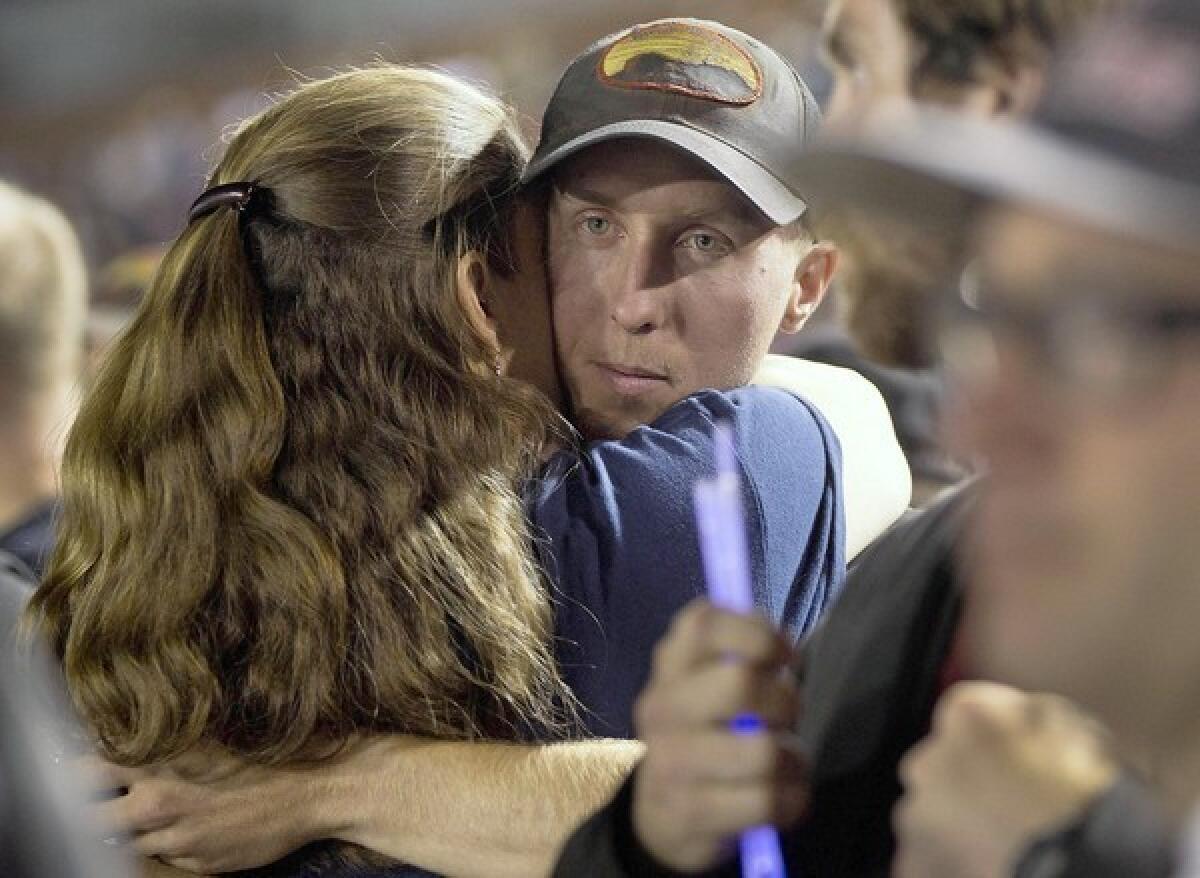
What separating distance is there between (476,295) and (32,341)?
1.26 meters

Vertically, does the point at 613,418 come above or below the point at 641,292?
below

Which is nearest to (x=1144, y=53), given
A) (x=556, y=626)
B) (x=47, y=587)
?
(x=556, y=626)

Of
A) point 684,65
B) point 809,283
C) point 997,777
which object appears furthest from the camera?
point 809,283

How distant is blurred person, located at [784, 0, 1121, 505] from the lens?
126 centimetres

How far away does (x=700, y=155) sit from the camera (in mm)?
1646

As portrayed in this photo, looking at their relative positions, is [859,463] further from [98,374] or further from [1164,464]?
[1164,464]

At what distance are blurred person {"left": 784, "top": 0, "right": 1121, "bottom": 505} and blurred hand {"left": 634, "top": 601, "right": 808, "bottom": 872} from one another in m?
→ 0.22

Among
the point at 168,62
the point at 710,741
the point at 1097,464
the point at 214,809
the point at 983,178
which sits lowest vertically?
the point at 168,62

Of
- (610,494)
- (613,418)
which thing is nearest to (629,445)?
(610,494)

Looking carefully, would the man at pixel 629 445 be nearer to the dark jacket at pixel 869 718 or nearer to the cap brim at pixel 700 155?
the cap brim at pixel 700 155

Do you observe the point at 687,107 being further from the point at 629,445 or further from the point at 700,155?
the point at 629,445

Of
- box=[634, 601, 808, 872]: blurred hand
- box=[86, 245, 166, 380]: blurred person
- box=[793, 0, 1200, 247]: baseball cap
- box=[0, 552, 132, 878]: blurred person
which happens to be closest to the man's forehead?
box=[634, 601, 808, 872]: blurred hand

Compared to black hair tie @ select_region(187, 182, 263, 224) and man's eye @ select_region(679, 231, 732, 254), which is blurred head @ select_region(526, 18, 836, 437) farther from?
black hair tie @ select_region(187, 182, 263, 224)

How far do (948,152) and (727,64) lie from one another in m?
0.99
